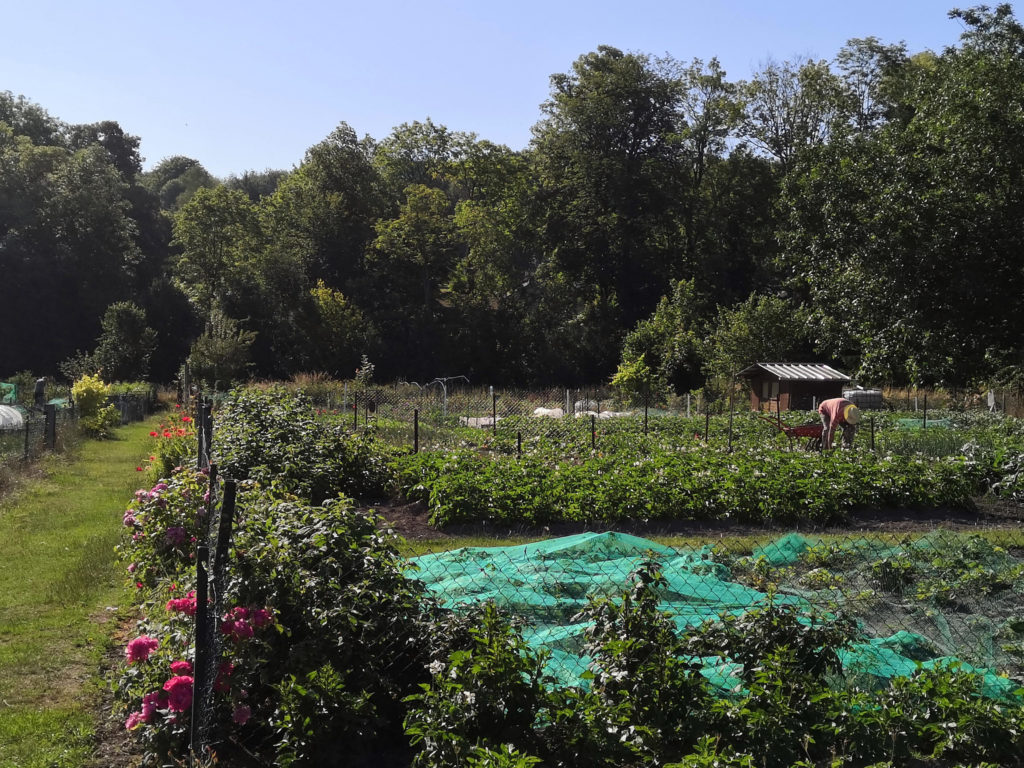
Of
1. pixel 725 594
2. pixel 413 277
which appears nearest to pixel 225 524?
pixel 725 594

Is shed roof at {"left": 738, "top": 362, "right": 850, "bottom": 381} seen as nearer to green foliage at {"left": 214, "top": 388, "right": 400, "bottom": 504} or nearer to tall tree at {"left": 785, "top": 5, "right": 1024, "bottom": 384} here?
tall tree at {"left": 785, "top": 5, "right": 1024, "bottom": 384}

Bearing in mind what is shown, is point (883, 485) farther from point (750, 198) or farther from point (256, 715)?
point (750, 198)

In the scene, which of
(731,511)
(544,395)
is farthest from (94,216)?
(731,511)

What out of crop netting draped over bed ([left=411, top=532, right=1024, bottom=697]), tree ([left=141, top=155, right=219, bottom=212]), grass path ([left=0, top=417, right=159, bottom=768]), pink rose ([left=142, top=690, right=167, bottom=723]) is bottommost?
grass path ([left=0, top=417, right=159, bottom=768])

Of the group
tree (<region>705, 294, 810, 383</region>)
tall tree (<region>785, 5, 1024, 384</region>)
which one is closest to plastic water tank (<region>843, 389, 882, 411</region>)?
tree (<region>705, 294, 810, 383</region>)

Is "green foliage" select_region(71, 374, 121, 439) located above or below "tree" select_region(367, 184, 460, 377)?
below

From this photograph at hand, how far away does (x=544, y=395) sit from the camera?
1465 inches

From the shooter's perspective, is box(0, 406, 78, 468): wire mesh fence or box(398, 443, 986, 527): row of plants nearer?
box(398, 443, 986, 527): row of plants

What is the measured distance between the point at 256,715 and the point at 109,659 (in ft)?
7.43

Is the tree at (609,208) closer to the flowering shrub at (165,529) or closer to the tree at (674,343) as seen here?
the tree at (674,343)

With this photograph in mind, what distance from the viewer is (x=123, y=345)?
40.7 metres

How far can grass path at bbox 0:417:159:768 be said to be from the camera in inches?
198

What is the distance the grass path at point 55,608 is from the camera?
5.02 meters

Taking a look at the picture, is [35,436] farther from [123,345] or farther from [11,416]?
[123,345]
